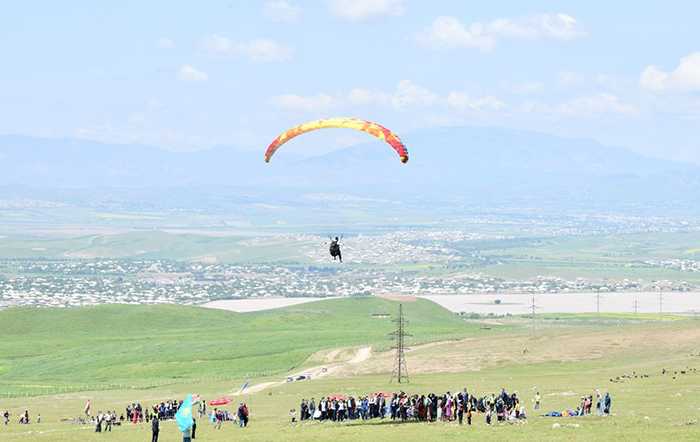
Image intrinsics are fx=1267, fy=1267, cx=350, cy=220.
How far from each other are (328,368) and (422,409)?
44.6 m

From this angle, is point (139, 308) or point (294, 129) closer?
point (294, 129)

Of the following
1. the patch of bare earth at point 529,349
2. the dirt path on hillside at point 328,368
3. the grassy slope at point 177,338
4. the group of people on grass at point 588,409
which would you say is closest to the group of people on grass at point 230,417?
the group of people on grass at point 588,409

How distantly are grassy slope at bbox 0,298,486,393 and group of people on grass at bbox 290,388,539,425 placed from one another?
151 ft

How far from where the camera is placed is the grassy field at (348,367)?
52.4m

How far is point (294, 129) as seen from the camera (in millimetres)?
55375

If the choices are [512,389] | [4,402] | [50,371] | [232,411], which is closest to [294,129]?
[232,411]

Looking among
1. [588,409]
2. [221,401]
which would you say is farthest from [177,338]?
[588,409]

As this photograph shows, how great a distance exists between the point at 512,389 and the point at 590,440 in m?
24.5

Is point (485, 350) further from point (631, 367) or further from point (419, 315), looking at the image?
point (419, 315)

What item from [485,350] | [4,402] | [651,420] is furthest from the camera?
[485,350]

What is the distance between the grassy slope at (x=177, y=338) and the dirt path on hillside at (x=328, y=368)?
3.50 m

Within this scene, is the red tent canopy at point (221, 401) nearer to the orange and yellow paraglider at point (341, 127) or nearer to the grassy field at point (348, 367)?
the grassy field at point (348, 367)

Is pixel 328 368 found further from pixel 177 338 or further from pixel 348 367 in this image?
pixel 177 338

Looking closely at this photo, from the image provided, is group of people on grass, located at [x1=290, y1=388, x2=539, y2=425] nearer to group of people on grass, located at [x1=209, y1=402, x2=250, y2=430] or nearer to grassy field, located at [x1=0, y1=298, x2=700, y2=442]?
grassy field, located at [x1=0, y1=298, x2=700, y2=442]
